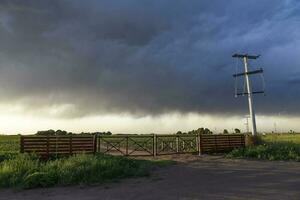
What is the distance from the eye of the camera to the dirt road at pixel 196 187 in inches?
642

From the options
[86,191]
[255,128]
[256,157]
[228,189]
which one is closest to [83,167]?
[86,191]

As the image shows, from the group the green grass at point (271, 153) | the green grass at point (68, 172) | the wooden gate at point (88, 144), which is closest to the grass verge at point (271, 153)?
the green grass at point (271, 153)

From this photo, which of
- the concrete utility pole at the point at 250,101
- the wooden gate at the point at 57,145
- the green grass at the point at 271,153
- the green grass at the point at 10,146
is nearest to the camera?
the wooden gate at the point at 57,145

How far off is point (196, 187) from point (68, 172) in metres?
7.04

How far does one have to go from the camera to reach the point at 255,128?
43.2 metres

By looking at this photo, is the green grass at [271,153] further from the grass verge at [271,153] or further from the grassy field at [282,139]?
the grassy field at [282,139]

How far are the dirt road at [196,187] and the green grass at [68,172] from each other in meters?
1.03

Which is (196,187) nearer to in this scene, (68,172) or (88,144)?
(68,172)

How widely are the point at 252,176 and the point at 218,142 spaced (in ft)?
51.8

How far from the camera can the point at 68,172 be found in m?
21.5

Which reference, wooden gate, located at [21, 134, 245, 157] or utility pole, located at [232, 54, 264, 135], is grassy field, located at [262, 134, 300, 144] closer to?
utility pole, located at [232, 54, 264, 135]

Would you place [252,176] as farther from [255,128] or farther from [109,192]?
→ [255,128]

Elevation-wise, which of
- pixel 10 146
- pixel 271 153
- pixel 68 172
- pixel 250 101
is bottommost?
pixel 68 172

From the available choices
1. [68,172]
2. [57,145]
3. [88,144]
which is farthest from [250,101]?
[68,172]
